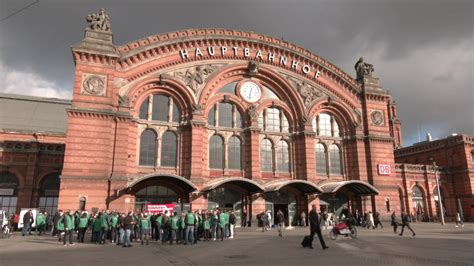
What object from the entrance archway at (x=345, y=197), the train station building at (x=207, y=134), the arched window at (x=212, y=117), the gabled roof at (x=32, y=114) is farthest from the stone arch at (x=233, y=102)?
the gabled roof at (x=32, y=114)

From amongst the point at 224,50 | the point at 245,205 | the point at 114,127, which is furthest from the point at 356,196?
the point at 114,127

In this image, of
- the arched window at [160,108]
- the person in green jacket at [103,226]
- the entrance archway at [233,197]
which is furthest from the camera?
the arched window at [160,108]

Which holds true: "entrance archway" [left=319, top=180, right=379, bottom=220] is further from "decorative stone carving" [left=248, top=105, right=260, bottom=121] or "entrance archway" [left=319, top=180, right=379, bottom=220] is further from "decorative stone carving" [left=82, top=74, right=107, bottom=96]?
Answer: "decorative stone carving" [left=82, top=74, right=107, bottom=96]

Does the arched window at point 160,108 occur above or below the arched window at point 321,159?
above

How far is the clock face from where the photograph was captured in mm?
34250

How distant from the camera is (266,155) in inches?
1344

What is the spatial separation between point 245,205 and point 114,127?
518 inches

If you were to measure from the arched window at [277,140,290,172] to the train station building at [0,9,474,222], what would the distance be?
0.14m

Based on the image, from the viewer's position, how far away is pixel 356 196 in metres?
35.9

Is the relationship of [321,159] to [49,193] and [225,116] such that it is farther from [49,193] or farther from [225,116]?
[49,193]

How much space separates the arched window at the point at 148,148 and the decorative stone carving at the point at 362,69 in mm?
24069

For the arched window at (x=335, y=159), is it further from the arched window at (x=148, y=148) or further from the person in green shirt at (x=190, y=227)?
the person in green shirt at (x=190, y=227)

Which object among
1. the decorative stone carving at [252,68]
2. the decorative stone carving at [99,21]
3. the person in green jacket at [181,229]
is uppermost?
the decorative stone carving at [99,21]

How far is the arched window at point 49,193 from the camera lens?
34.7m
